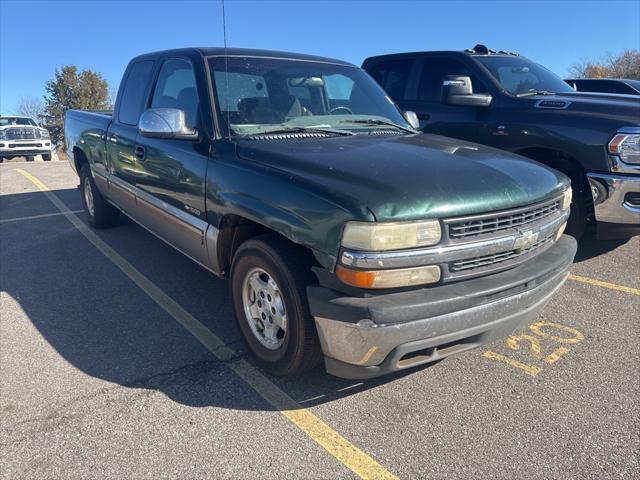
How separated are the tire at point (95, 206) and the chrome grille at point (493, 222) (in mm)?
4758

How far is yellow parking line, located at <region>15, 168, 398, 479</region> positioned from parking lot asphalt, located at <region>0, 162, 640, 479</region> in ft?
0.03

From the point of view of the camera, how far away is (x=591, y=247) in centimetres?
535

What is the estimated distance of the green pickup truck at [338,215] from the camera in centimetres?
230

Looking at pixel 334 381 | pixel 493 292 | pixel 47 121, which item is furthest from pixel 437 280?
pixel 47 121

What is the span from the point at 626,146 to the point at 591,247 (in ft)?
4.54

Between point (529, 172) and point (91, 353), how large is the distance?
3004 mm

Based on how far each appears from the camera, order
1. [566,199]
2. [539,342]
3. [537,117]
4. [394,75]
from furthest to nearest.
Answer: [394,75]
[537,117]
[539,342]
[566,199]

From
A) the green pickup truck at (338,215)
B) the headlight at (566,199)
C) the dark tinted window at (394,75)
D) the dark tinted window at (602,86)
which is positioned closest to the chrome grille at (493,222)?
the green pickup truck at (338,215)

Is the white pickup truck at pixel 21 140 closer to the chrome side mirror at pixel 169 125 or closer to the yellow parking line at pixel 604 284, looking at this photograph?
the chrome side mirror at pixel 169 125

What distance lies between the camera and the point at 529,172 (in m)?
2.98

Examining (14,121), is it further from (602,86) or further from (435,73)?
(602,86)

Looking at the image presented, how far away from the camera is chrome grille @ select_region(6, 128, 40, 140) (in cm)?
1953

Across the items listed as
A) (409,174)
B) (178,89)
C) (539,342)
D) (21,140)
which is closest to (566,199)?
(539,342)

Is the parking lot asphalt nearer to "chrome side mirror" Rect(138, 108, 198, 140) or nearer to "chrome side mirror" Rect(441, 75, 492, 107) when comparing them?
"chrome side mirror" Rect(138, 108, 198, 140)
